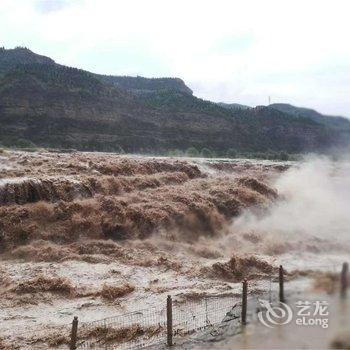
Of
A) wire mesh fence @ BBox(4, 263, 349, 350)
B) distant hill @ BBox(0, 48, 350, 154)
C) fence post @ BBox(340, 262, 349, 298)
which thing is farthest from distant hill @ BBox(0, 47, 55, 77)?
fence post @ BBox(340, 262, 349, 298)

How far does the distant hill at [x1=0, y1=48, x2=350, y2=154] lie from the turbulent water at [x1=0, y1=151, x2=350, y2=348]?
32523 millimetres

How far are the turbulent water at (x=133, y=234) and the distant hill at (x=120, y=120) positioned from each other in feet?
107

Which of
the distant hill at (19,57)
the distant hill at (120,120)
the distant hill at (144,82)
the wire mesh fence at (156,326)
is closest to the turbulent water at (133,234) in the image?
the wire mesh fence at (156,326)

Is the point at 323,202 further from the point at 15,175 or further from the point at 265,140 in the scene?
the point at 265,140

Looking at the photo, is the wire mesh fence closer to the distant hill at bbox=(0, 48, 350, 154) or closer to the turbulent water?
Answer: the turbulent water

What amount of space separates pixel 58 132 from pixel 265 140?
32695mm

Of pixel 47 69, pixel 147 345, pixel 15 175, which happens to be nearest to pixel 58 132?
pixel 47 69

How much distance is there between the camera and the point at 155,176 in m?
26.2

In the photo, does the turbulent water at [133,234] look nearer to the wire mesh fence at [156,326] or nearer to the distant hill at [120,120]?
the wire mesh fence at [156,326]

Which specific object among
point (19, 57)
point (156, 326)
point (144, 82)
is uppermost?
point (19, 57)

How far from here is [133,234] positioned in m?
18.7

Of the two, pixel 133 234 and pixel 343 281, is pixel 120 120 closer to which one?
pixel 133 234

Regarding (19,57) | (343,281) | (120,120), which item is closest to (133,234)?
(343,281)

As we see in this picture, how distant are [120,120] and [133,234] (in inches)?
2093
